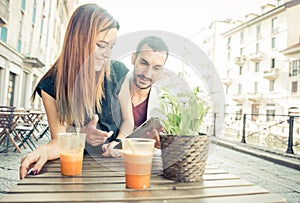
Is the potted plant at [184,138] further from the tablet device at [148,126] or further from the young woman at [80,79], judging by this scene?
the young woman at [80,79]

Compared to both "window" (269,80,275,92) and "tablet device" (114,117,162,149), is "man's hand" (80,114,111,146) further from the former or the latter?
"window" (269,80,275,92)

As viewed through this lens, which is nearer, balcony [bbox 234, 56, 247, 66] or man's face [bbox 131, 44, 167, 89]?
man's face [bbox 131, 44, 167, 89]

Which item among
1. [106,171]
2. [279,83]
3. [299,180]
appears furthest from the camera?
[279,83]

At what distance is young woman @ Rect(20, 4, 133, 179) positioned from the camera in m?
0.94

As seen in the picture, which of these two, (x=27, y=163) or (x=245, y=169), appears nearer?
(x=27, y=163)

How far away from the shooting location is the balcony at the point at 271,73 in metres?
20.3

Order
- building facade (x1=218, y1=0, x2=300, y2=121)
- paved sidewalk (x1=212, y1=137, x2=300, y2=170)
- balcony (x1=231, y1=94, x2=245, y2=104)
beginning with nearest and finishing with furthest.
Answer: paved sidewalk (x1=212, y1=137, x2=300, y2=170) → building facade (x1=218, y1=0, x2=300, y2=121) → balcony (x1=231, y1=94, x2=245, y2=104)

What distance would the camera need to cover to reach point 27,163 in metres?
0.75

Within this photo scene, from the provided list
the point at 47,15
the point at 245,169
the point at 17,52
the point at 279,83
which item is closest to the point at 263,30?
the point at 279,83

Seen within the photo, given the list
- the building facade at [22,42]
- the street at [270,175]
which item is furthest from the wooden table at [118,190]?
the building facade at [22,42]

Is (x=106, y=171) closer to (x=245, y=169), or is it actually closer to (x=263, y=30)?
(x=245, y=169)

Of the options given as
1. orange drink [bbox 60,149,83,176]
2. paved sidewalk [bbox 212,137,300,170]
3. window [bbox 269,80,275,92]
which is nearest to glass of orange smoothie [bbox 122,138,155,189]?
orange drink [bbox 60,149,83,176]

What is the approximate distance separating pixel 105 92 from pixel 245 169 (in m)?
2.97

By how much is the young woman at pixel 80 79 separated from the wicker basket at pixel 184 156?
0.35 metres
